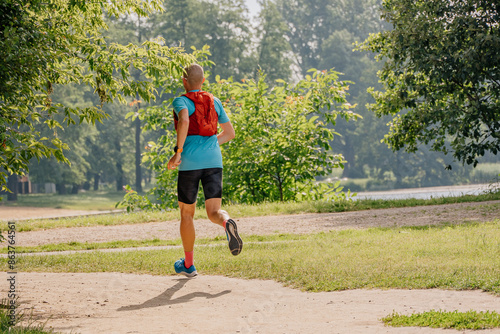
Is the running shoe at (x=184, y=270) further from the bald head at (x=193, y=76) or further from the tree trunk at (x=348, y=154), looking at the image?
the tree trunk at (x=348, y=154)

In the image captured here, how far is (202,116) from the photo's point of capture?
6.35m

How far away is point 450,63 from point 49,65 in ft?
34.9

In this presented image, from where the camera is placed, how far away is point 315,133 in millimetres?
16109

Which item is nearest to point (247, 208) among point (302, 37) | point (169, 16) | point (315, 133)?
point (315, 133)

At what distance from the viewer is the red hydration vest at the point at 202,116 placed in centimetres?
632

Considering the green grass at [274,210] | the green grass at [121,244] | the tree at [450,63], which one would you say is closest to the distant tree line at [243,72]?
the tree at [450,63]

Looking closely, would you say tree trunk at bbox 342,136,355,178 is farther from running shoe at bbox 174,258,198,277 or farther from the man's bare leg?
the man's bare leg

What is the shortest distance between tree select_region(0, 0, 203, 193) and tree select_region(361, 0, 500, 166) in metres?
8.75

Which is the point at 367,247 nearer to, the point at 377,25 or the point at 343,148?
the point at 343,148

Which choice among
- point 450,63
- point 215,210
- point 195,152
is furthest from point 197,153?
Answer: point 450,63

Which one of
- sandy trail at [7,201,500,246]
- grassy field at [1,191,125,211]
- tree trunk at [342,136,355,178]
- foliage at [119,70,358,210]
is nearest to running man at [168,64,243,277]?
sandy trail at [7,201,500,246]

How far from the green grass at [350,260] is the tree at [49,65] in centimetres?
174

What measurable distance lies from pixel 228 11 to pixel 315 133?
44.2 m

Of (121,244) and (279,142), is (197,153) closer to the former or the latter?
(121,244)
